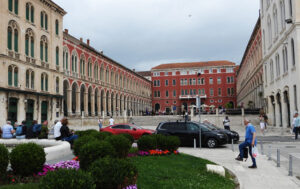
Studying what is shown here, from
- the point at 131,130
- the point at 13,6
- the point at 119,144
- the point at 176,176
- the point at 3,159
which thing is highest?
the point at 13,6

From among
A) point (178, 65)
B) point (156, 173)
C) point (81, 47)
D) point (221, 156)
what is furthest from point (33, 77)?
point (178, 65)

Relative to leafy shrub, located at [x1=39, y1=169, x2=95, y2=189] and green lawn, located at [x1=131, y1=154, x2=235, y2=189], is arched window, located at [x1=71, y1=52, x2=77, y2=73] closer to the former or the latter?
green lawn, located at [x1=131, y1=154, x2=235, y2=189]

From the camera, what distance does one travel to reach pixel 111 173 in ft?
16.5

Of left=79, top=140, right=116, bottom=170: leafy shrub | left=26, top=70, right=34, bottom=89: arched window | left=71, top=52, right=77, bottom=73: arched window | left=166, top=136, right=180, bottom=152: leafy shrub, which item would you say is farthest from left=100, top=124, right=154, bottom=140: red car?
left=71, top=52, right=77, bottom=73: arched window

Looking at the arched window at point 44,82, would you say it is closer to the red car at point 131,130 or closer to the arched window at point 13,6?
the arched window at point 13,6

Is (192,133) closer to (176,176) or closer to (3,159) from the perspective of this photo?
(176,176)

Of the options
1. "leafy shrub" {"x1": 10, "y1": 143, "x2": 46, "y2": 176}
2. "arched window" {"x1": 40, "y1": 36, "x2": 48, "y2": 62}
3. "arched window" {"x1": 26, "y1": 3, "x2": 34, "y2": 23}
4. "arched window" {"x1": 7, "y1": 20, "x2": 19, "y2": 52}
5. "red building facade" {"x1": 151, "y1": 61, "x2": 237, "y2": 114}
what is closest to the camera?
"leafy shrub" {"x1": 10, "y1": 143, "x2": 46, "y2": 176}

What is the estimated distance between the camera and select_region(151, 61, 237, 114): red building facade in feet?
285

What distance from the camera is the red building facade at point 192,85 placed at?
86.9 meters

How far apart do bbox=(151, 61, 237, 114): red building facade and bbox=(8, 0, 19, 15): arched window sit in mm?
60187

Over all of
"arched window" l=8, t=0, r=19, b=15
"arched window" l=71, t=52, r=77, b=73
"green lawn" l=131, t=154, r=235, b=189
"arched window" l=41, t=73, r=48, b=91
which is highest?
"arched window" l=8, t=0, r=19, b=15

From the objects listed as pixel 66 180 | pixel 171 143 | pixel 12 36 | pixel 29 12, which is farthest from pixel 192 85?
pixel 66 180

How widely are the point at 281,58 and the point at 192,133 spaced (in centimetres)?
1632

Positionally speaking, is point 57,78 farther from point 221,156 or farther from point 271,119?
point 221,156
